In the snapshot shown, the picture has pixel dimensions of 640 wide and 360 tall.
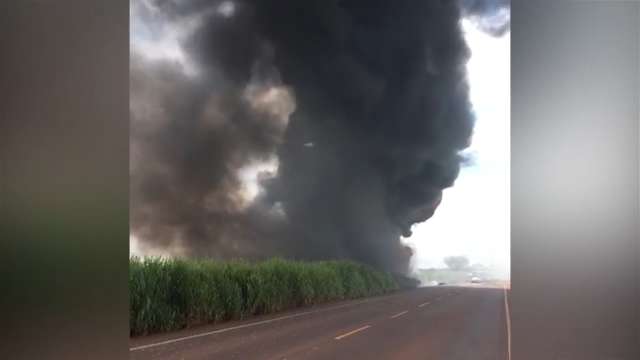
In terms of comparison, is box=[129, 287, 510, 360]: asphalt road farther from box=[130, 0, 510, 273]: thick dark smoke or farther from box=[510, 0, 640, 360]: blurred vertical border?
box=[510, 0, 640, 360]: blurred vertical border

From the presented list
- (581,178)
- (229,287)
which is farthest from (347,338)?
(581,178)

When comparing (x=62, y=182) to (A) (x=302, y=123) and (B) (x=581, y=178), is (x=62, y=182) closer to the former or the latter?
(B) (x=581, y=178)

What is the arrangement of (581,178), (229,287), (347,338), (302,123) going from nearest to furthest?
(581,178) < (347,338) < (302,123) < (229,287)

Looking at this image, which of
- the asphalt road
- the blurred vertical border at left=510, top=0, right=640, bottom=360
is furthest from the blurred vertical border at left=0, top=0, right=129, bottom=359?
the blurred vertical border at left=510, top=0, right=640, bottom=360

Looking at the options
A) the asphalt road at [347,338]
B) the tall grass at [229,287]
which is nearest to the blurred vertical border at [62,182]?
the asphalt road at [347,338]

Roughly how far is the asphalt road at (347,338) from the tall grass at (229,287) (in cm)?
43

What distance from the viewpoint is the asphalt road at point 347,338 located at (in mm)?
4898

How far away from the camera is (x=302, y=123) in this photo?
6.52 m

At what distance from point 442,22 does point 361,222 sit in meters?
3.15

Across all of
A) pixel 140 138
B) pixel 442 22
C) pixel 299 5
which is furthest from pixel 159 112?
pixel 442 22

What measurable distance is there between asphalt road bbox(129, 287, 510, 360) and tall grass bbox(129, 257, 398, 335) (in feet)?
1.41

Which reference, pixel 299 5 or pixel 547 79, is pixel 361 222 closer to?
pixel 299 5

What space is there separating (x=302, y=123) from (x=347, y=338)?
2324 millimetres

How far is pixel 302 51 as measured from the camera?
5.74m
